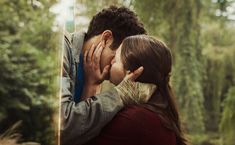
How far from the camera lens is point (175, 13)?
10.5ft

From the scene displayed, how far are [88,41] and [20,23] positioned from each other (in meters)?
0.25

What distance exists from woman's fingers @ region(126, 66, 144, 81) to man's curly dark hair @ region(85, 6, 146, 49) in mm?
116

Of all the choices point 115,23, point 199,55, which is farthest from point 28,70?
point 199,55

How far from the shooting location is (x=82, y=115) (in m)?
1.65

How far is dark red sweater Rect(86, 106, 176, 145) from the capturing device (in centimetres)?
169

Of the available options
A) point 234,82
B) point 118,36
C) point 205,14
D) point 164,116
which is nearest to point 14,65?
point 118,36

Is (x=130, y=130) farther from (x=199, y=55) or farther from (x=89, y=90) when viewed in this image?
(x=199, y=55)

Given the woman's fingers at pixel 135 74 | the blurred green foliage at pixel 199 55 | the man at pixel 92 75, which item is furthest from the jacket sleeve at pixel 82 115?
the blurred green foliage at pixel 199 55

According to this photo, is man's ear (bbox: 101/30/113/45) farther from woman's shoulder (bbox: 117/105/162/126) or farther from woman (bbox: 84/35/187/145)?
woman's shoulder (bbox: 117/105/162/126)

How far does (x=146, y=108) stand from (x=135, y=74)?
128 millimetres

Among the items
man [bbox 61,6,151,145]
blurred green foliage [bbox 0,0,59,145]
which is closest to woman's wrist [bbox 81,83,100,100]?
man [bbox 61,6,151,145]

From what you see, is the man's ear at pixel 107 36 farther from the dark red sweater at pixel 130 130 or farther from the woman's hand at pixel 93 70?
the dark red sweater at pixel 130 130

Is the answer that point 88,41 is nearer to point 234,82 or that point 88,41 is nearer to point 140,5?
point 140,5

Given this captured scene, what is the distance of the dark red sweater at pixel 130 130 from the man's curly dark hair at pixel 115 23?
0.25 metres
